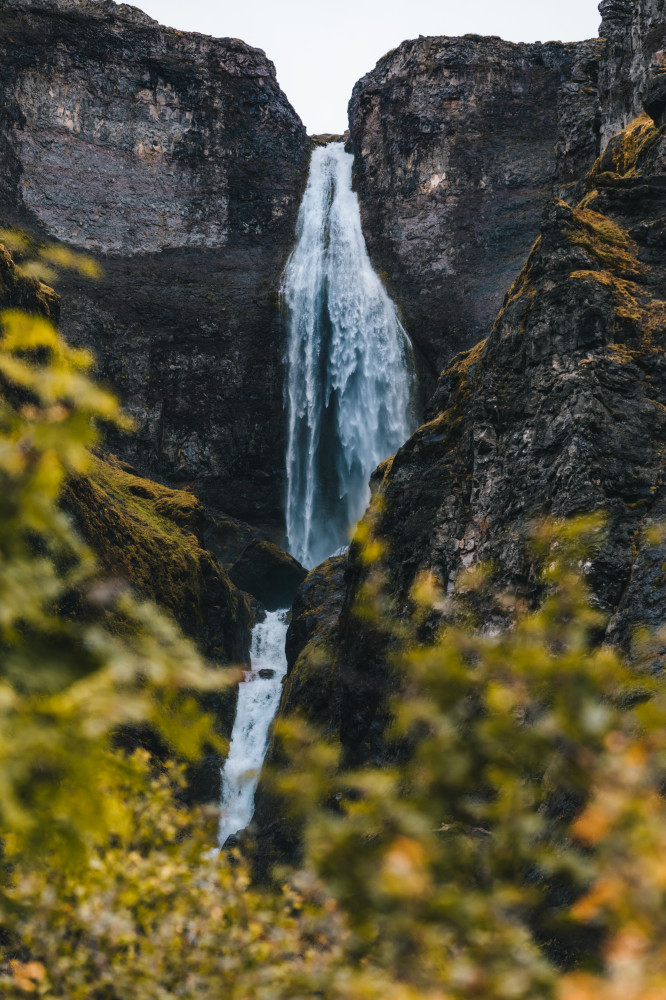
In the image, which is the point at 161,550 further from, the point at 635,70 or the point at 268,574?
the point at 635,70

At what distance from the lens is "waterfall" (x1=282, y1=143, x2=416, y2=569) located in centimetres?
3144

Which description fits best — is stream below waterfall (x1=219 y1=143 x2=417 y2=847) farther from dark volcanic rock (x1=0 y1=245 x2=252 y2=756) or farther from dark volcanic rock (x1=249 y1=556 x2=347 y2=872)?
dark volcanic rock (x1=249 y1=556 x2=347 y2=872)

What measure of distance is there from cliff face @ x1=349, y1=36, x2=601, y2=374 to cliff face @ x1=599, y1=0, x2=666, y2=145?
54.8 feet

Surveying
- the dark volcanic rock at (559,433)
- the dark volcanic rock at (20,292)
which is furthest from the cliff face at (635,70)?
the dark volcanic rock at (20,292)

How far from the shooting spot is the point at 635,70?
46.3 feet

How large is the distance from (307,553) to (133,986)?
1107 inches

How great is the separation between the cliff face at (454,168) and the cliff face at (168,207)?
549 cm

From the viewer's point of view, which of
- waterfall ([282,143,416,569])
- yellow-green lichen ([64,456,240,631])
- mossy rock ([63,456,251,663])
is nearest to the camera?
yellow-green lichen ([64,456,240,631])

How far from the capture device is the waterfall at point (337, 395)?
31438 millimetres

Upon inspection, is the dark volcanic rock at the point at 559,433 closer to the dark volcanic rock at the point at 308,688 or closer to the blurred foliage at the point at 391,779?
the dark volcanic rock at the point at 308,688

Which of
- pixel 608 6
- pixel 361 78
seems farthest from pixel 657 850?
pixel 361 78

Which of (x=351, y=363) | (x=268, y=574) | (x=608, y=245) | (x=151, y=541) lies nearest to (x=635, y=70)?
(x=608, y=245)

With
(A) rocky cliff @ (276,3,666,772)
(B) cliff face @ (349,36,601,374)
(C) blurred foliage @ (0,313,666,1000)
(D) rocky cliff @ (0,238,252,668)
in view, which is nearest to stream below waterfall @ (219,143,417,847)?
(B) cliff face @ (349,36,601,374)

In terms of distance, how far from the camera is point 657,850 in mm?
1669
